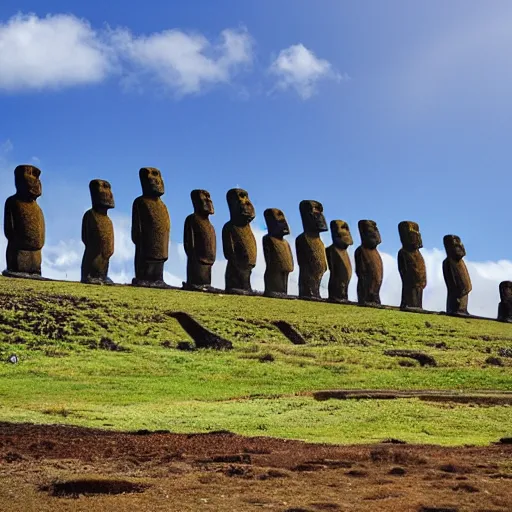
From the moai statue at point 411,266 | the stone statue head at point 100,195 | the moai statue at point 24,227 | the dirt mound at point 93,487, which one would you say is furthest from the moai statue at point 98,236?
the dirt mound at point 93,487

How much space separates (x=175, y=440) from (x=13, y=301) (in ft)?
65.4

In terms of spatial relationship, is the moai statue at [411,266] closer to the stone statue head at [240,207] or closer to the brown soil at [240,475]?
the stone statue head at [240,207]

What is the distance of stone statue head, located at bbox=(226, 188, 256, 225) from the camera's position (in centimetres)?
4612

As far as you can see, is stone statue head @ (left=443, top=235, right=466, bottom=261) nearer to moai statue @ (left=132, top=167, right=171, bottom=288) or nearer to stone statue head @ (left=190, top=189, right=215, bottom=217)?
stone statue head @ (left=190, top=189, right=215, bottom=217)

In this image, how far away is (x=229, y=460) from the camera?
41.8ft

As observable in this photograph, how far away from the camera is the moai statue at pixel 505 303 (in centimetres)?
5300

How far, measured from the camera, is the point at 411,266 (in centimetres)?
5156

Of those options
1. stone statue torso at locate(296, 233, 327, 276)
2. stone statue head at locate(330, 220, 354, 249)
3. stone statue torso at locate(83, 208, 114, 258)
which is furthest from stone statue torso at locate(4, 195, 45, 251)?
stone statue head at locate(330, 220, 354, 249)

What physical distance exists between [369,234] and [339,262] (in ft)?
9.52

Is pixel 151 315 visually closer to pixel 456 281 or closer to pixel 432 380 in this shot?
pixel 432 380

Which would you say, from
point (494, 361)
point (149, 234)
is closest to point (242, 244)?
point (149, 234)

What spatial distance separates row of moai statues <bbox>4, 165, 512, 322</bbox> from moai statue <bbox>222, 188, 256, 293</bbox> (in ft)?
0.16

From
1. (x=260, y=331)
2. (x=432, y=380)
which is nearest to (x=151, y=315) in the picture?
(x=260, y=331)

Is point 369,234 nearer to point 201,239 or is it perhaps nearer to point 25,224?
point 201,239
